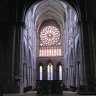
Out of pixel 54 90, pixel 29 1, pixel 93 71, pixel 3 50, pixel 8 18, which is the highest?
pixel 29 1

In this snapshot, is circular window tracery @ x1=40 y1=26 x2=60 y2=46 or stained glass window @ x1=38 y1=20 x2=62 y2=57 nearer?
stained glass window @ x1=38 y1=20 x2=62 y2=57

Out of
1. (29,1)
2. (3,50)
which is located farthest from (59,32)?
(3,50)

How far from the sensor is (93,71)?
2191 cm

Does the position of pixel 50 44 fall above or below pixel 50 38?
below

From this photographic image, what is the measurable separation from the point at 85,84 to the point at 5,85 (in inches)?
312

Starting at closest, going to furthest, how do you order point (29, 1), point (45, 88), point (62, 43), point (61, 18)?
point (45, 88)
point (29, 1)
point (61, 18)
point (62, 43)

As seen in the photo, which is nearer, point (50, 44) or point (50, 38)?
point (50, 44)

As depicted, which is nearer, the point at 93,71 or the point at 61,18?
the point at 93,71

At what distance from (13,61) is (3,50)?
1.71 m

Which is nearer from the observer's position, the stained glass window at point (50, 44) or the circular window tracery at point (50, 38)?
the stained glass window at point (50, 44)

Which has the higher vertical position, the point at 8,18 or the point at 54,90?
the point at 8,18

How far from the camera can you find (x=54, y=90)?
21609mm

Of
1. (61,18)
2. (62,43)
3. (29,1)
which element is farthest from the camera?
(62,43)

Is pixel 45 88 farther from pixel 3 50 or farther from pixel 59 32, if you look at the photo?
pixel 59 32
